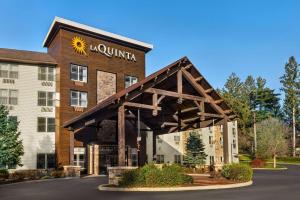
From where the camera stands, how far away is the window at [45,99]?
3747 centimetres

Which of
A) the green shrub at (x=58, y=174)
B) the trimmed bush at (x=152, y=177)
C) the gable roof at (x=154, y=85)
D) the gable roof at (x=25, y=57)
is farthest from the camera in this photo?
the gable roof at (x=25, y=57)

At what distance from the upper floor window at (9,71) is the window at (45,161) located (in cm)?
810

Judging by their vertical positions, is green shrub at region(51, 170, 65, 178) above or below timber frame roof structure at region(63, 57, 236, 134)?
below

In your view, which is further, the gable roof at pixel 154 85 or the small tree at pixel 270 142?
the small tree at pixel 270 142

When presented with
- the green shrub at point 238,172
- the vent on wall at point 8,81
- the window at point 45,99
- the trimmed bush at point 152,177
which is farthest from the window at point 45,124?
the green shrub at point 238,172

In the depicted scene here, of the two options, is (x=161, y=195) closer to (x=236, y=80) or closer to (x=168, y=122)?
(x=168, y=122)

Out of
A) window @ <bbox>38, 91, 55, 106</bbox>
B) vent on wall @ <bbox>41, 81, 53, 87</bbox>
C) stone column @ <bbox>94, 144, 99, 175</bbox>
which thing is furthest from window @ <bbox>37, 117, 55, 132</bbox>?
stone column @ <bbox>94, 144, 99, 175</bbox>

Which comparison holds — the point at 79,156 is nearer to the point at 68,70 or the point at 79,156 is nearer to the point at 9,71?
the point at 68,70

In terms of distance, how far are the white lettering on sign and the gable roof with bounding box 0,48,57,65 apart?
186 inches

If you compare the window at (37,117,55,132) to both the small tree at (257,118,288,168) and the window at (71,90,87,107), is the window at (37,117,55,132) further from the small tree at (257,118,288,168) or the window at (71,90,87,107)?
the small tree at (257,118,288,168)

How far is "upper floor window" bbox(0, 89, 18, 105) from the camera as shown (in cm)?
3588

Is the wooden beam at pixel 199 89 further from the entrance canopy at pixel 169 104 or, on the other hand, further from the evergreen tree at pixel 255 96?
the evergreen tree at pixel 255 96

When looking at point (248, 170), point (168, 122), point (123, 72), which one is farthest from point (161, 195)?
point (123, 72)

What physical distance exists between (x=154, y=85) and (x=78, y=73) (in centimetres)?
1536
